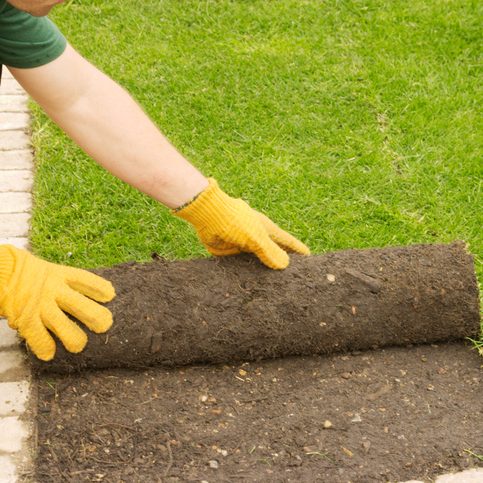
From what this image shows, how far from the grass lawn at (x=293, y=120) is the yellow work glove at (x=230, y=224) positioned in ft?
2.23

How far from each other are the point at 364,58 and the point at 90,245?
2335 mm

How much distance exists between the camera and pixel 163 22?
5516mm

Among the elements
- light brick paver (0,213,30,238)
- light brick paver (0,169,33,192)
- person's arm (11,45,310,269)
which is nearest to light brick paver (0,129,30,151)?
light brick paver (0,169,33,192)

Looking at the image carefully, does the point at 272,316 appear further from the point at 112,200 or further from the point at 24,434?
the point at 112,200

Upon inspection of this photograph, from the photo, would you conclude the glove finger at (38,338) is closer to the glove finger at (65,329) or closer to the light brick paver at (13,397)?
the glove finger at (65,329)

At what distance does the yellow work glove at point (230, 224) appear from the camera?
3.10 metres

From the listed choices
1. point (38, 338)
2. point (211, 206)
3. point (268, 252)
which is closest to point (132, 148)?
point (211, 206)

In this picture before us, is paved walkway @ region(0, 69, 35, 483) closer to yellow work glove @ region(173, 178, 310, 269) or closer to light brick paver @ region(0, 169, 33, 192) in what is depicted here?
light brick paver @ region(0, 169, 33, 192)

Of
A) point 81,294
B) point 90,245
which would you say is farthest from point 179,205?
point 90,245

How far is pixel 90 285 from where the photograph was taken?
3.09 meters

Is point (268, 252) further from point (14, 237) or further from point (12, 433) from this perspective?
point (14, 237)

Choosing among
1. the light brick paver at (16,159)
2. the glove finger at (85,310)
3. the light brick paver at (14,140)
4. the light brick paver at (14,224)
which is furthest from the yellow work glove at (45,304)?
the light brick paver at (14,140)

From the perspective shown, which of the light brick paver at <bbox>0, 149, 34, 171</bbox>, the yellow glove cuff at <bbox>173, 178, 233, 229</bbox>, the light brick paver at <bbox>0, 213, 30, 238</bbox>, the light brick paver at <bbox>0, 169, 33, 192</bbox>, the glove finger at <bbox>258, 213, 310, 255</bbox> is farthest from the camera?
the light brick paver at <bbox>0, 149, 34, 171</bbox>

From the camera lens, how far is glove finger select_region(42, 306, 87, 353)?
119 inches
